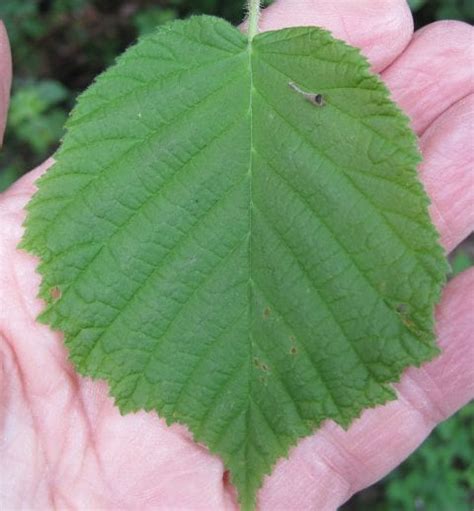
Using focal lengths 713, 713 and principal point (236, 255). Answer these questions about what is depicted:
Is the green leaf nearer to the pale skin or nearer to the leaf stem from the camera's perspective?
the leaf stem

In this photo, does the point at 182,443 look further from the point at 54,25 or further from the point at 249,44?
the point at 54,25

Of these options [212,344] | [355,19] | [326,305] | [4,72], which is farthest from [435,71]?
[4,72]

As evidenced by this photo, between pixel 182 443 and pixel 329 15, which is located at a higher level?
pixel 329 15

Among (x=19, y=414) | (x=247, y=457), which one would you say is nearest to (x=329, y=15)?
(x=247, y=457)

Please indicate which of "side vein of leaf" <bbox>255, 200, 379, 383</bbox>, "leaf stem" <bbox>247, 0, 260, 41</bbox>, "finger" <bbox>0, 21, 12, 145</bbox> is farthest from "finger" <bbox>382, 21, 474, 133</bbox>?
"finger" <bbox>0, 21, 12, 145</bbox>

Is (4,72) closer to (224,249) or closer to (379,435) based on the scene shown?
(224,249)

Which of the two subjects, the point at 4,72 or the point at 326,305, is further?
the point at 4,72
